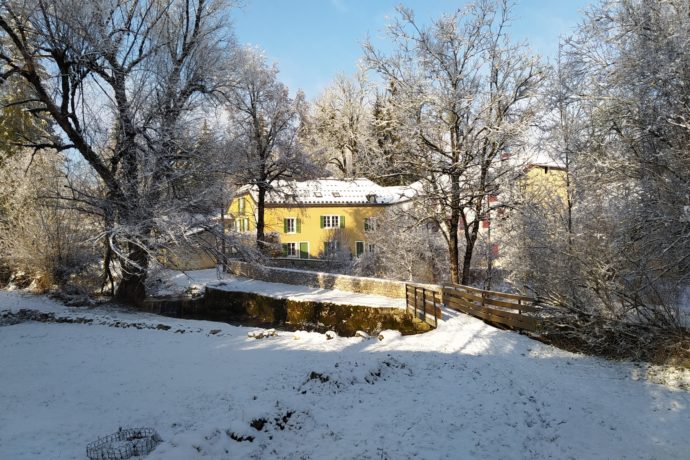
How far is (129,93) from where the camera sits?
1575 centimetres

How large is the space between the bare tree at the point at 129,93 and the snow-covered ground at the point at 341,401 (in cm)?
538

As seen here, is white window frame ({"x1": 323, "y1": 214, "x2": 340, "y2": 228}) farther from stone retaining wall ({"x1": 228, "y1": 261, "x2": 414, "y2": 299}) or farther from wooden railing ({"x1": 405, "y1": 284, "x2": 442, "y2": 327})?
wooden railing ({"x1": 405, "y1": 284, "x2": 442, "y2": 327})

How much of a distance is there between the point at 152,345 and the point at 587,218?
11383 mm

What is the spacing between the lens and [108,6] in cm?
1495

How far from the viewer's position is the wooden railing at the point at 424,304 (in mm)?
13133

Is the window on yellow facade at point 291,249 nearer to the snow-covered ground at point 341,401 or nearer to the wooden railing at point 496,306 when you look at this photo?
the wooden railing at point 496,306

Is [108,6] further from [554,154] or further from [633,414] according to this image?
[633,414]

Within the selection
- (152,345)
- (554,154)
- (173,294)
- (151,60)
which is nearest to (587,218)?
(554,154)

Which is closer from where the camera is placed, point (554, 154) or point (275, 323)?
point (554, 154)

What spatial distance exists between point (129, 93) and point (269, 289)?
10249 mm

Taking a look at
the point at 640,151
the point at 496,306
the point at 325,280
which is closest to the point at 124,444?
the point at 496,306

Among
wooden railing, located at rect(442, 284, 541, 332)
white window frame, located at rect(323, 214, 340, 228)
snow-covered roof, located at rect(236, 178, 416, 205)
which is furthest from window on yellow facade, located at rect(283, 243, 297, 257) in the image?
wooden railing, located at rect(442, 284, 541, 332)

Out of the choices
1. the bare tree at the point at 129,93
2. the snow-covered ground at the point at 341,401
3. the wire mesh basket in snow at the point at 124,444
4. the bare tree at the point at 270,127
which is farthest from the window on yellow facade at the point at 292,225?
the wire mesh basket in snow at the point at 124,444

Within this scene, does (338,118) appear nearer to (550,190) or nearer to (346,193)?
(346,193)
